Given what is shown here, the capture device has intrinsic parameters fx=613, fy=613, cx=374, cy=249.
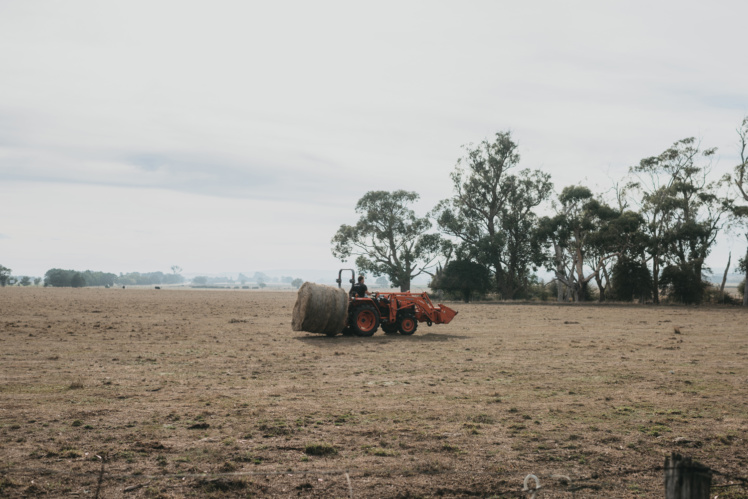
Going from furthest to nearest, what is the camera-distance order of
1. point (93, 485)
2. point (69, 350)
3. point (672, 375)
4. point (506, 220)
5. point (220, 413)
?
point (506, 220)
point (69, 350)
point (672, 375)
point (220, 413)
point (93, 485)

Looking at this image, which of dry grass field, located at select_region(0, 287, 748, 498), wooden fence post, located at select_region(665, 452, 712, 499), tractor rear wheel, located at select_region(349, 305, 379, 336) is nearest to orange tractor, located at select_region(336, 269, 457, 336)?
tractor rear wheel, located at select_region(349, 305, 379, 336)

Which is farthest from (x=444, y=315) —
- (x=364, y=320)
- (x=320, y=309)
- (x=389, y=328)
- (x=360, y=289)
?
(x=320, y=309)

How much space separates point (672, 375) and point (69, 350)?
13.3 m

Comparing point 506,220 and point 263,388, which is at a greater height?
point 506,220

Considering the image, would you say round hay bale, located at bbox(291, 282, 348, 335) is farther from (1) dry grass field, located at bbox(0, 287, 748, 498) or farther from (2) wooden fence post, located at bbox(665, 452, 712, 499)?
(2) wooden fence post, located at bbox(665, 452, 712, 499)

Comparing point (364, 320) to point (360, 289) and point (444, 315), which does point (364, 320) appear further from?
point (444, 315)

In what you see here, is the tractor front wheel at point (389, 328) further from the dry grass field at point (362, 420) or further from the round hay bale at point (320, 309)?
the dry grass field at point (362, 420)

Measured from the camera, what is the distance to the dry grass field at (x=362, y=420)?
5773 millimetres

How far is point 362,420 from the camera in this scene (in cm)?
798

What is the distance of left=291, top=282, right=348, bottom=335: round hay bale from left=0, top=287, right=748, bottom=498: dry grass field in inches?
98.5

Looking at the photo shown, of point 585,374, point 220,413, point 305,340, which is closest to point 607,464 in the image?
point 220,413

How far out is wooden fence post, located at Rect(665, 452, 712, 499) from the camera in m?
3.48

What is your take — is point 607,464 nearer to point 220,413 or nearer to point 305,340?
point 220,413

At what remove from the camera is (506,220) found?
59188mm
